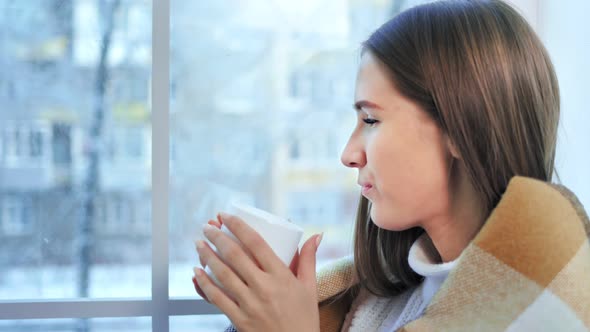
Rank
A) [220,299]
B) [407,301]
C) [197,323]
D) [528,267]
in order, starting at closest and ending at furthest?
[528,267]
[220,299]
[407,301]
[197,323]

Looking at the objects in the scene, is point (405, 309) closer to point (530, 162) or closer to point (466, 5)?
point (530, 162)

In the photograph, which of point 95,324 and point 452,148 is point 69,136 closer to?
point 95,324

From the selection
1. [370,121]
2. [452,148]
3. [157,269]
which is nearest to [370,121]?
[370,121]

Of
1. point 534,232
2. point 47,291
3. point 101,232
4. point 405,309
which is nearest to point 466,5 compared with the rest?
point 534,232

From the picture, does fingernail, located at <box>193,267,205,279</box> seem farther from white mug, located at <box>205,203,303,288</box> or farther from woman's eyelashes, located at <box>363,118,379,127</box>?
woman's eyelashes, located at <box>363,118,379,127</box>

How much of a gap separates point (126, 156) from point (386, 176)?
0.58 metres

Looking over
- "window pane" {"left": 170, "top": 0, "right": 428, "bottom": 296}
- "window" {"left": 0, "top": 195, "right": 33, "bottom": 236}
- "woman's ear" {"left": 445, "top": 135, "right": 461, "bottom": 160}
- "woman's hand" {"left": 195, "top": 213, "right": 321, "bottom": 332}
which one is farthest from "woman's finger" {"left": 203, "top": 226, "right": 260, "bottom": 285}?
"window" {"left": 0, "top": 195, "right": 33, "bottom": 236}

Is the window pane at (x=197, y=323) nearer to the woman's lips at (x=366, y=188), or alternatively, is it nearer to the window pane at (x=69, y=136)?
the window pane at (x=69, y=136)

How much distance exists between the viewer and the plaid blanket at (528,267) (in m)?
0.60

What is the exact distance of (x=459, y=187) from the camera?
2.55 feet

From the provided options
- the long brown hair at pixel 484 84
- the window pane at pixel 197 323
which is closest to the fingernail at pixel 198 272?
the long brown hair at pixel 484 84

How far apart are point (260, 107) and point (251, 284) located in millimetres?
516

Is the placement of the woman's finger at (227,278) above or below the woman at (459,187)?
below

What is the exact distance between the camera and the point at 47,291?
3.66 ft
